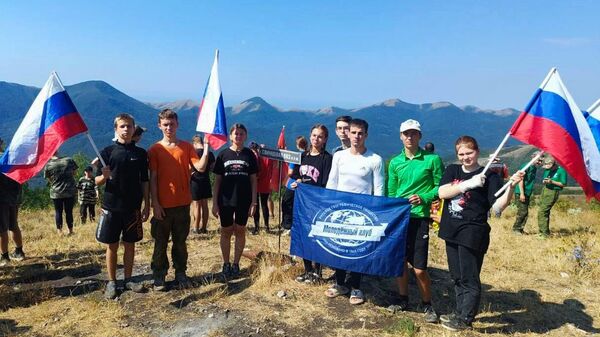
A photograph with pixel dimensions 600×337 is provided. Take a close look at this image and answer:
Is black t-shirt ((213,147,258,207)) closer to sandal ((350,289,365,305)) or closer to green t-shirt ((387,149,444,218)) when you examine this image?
sandal ((350,289,365,305))

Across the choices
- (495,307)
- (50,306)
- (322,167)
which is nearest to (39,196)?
(50,306)

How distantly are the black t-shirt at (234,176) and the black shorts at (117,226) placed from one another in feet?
4.55

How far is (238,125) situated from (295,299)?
3.02 m

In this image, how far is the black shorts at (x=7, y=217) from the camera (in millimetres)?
7699

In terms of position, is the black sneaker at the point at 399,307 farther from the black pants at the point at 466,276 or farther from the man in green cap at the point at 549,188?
the man in green cap at the point at 549,188

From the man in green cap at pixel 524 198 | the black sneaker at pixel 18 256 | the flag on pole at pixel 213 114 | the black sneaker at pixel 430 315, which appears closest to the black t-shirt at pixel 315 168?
the flag on pole at pixel 213 114

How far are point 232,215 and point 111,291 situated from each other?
2199 mm

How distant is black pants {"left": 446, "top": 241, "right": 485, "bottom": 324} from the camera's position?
5012mm

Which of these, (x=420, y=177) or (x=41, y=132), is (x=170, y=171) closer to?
(x=41, y=132)

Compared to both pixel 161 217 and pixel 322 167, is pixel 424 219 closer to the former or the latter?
pixel 322 167

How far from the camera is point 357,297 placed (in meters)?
5.96

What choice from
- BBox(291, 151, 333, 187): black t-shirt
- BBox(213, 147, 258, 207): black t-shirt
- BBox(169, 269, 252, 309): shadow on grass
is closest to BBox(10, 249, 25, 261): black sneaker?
BBox(169, 269, 252, 309): shadow on grass

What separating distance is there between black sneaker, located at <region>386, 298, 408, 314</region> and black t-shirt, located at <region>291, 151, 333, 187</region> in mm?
2156

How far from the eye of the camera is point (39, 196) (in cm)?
3019
